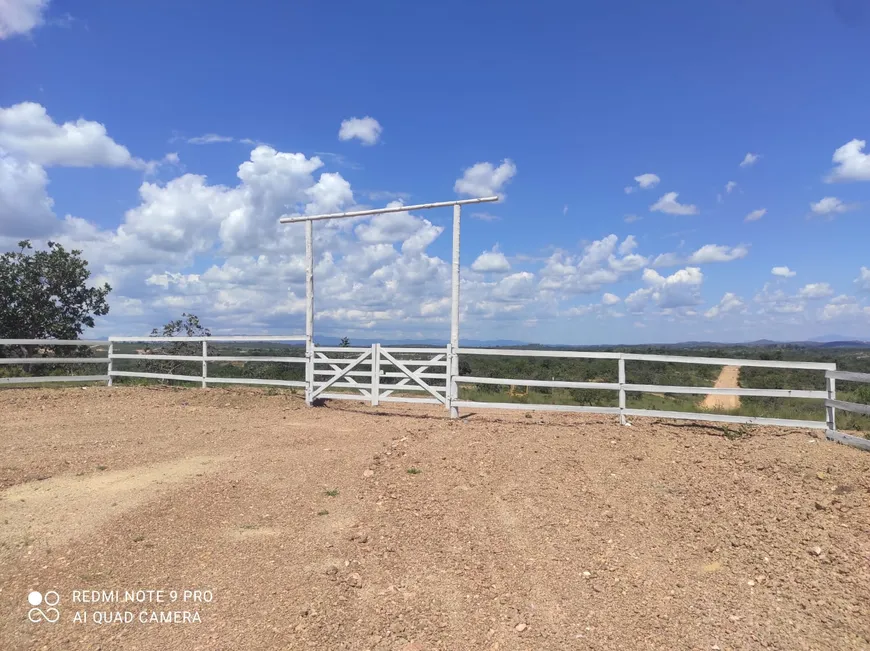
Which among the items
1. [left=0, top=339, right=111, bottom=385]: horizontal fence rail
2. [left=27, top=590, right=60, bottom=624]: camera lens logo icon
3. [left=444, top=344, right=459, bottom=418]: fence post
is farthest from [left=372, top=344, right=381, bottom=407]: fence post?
[left=0, top=339, right=111, bottom=385]: horizontal fence rail

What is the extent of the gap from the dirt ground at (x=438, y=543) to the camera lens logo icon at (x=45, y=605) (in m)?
0.03

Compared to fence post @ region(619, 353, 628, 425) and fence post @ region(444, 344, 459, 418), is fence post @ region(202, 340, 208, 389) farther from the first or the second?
fence post @ region(619, 353, 628, 425)

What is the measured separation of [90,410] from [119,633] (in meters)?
9.61

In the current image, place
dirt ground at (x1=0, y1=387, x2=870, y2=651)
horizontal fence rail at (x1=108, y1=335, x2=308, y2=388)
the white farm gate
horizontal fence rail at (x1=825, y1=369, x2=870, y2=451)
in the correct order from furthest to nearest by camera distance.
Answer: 1. horizontal fence rail at (x1=108, y1=335, x2=308, y2=388)
2. the white farm gate
3. horizontal fence rail at (x1=825, y1=369, x2=870, y2=451)
4. dirt ground at (x1=0, y1=387, x2=870, y2=651)

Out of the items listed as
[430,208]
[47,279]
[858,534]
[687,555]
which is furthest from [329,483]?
[47,279]

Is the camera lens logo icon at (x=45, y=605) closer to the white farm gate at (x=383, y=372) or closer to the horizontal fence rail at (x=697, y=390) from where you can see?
the white farm gate at (x=383, y=372)

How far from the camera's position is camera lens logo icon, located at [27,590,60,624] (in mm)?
3571

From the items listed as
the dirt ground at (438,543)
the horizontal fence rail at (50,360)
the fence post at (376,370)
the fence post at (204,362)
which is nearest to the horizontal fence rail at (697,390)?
the dirt ground at (438,543)

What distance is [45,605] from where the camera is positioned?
146 inches

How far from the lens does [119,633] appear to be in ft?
11.3

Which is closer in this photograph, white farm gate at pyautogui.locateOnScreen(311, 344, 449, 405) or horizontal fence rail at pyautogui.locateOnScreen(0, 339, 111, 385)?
white farm gate at pyautogui.locateOnScreen(311, 344, 449, 405)

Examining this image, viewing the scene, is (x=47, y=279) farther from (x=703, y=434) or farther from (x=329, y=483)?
(x=703, y=434)

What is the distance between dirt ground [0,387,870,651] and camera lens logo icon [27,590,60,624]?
0.11 ft

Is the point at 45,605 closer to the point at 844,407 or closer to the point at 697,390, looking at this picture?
the point at 697,390
